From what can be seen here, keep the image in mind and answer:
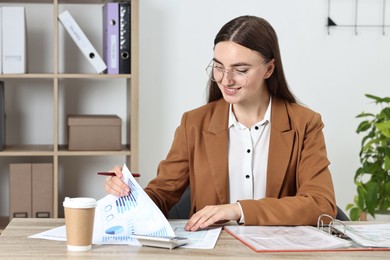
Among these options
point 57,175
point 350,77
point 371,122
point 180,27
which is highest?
point 180,27

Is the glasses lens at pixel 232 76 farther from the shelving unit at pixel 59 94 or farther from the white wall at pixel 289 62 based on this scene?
the white wall at pixel 289 62

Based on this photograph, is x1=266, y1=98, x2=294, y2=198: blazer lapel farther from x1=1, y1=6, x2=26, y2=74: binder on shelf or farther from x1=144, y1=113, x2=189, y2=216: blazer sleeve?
x1=1, y1=6, x2=26, y2=74: binder on shelf

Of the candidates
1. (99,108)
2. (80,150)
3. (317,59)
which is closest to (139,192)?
(80,150)

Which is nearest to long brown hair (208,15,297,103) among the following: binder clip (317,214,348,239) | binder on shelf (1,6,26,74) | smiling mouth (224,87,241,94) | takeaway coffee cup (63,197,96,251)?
smiling mouth (224,87,241,94)

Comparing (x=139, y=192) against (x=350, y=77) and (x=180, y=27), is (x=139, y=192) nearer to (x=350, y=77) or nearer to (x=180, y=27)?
(x=180, y=27)

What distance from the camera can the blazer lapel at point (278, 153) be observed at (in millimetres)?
2400

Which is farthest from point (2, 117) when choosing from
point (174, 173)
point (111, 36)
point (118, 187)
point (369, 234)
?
point (369, 234)

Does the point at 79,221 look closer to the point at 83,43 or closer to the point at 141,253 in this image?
the point at 141,253

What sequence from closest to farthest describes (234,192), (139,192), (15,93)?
1. (139,192)
2. (234,192)
3. (15,93)

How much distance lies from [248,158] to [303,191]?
264mm

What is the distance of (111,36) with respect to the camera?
348 centimetres

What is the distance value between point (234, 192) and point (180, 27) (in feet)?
5.13

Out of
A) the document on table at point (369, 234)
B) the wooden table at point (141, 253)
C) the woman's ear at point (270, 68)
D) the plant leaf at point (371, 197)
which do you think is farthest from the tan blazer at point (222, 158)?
the plant leaf at point (371, 197)

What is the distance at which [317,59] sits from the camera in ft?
12.8
